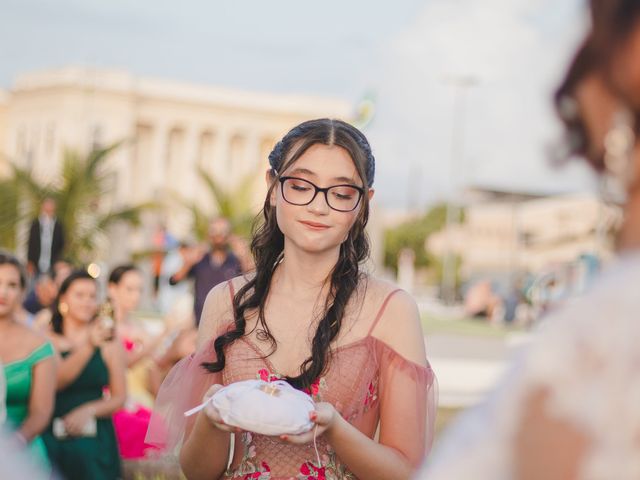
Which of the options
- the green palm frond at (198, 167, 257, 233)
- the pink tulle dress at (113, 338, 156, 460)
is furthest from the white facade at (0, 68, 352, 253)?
the pink tulle dress at (113, 338, 156, 460)

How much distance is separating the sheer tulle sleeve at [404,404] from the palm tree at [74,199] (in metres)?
19.1

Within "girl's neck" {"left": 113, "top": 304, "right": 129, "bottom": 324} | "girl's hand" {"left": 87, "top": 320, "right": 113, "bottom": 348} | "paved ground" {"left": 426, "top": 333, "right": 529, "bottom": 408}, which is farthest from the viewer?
"paved ground" {"left": 426, "top": 333, "right": 529, "bottom": 408}

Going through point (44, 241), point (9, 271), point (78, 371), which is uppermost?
point (9, 271)

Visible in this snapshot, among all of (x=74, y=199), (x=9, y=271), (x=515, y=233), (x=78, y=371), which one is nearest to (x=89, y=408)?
(x=78, y=371)

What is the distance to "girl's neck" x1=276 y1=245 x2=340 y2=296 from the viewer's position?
10.2 feet

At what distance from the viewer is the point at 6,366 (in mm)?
5320

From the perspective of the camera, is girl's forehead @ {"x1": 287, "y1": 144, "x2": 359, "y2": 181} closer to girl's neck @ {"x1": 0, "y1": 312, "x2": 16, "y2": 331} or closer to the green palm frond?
girl's neck @ {"x1": 0, "y1": 312, "x2": 16, "y2": 331}

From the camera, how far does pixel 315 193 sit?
9.89 ft

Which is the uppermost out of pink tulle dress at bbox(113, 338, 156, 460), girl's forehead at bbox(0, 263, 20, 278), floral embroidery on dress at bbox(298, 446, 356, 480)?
floral embroidery on dress at bbox(298, 446, 356, 480)

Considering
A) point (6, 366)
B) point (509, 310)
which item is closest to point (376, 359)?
point (6, 366)

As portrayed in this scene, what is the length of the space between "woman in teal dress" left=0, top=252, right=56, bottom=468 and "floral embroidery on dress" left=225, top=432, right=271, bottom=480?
258cm

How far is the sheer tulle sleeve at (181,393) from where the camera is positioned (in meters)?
3.06

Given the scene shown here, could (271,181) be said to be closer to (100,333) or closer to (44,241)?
(100,333)

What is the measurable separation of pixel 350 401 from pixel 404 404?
0.47ft
